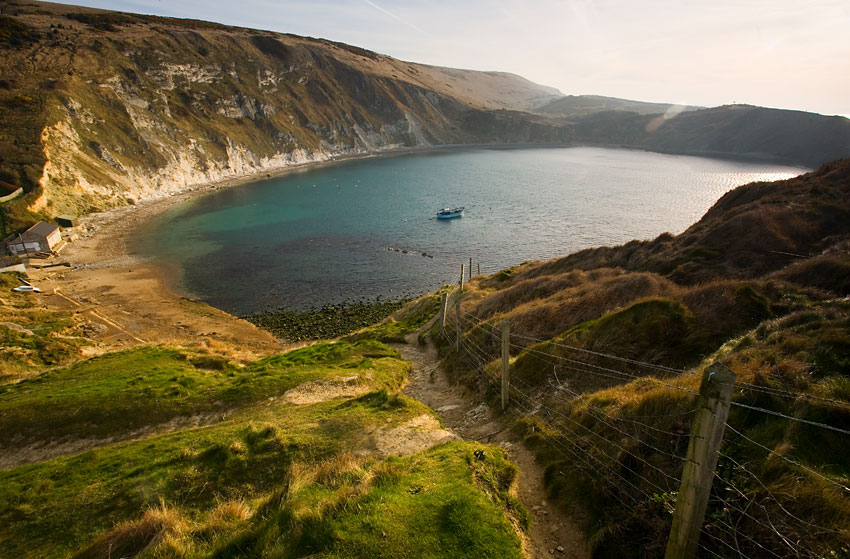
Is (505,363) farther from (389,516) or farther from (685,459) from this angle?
(685,459)

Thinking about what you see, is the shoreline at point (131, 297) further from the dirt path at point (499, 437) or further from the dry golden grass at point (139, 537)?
the dry golden grass at point (139, 537)

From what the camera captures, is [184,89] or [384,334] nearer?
[384,334]

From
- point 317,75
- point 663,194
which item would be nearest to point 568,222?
point 663,194

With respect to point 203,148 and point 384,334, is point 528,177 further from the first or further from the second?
point 384,334

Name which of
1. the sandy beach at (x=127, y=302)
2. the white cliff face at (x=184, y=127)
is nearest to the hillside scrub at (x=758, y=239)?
the sandy beach at (x=127, y=302)

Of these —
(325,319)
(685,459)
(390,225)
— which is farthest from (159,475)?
(390,225)

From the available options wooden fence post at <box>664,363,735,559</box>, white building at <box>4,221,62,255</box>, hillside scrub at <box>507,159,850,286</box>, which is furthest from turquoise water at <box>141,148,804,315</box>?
wooden fence post at <box>664,363,735,559</box>
